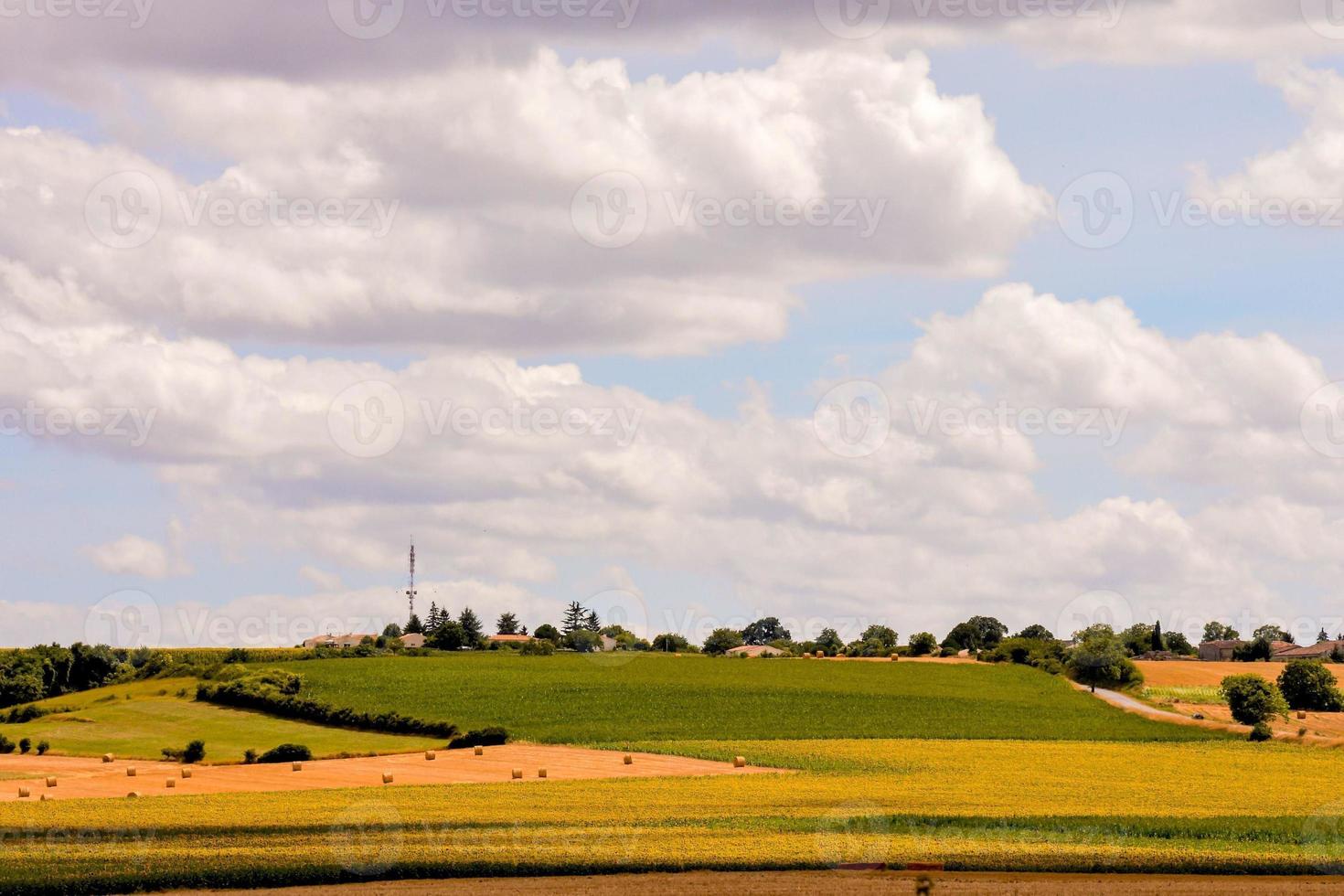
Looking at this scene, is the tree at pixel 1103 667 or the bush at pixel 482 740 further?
the tree at pixel 1103 667

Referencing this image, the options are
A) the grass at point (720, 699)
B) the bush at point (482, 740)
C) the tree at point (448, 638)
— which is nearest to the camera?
the bush at point (482, 740)

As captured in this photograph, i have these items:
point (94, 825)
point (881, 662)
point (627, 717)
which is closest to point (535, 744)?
point (627, 717)

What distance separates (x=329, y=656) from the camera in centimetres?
14300

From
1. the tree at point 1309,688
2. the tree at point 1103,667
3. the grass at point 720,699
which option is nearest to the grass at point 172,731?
the grass at point 720,699

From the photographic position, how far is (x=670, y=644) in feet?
593

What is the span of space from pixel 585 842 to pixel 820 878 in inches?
352

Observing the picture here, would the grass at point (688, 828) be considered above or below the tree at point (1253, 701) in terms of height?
below

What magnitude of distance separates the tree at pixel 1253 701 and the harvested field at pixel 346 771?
5352 cm

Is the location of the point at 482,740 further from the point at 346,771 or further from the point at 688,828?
the point at 688,828

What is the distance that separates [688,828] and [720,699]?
62011mm

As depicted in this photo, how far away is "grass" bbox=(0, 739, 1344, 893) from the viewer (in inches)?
1847

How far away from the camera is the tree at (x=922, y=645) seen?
16062 cm

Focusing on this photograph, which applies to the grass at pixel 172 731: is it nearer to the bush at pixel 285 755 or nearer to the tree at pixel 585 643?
the bush at pixel 285 755

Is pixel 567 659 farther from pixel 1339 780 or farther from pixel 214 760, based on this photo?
pixel 1339 780
